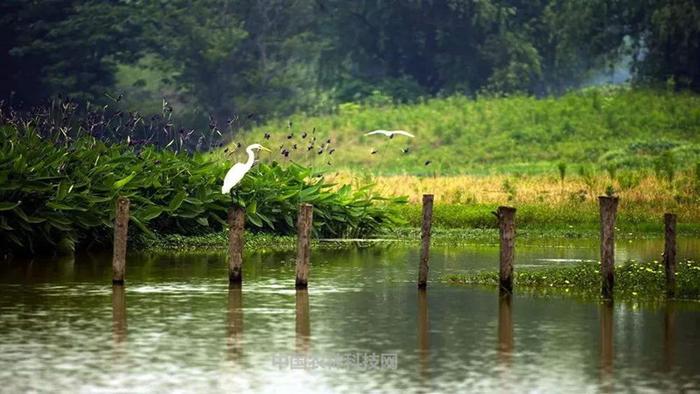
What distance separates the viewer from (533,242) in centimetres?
3875

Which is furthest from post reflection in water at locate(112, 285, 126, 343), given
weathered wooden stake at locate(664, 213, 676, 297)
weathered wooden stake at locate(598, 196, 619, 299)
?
weathered wooden stake at locate(664, 213, 676, 297)

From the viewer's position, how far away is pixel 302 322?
23484 mm

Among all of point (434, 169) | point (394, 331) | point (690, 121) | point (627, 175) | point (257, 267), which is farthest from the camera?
point (690, 121)

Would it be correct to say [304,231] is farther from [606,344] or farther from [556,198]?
[556,198]

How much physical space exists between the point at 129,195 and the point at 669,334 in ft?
49.7

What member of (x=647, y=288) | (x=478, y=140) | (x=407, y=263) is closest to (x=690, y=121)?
(x=478, y=140)

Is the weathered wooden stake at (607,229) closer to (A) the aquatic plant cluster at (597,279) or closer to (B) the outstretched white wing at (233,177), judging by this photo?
(A) the aquatic plant cluster at (597,279)

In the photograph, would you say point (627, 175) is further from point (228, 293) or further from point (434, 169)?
point (228, 293)

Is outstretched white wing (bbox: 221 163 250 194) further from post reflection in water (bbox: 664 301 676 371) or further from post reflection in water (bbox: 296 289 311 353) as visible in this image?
post reflection in water (bbox: 664 301 676 371)

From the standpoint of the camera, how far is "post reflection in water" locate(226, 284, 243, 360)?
20.8m

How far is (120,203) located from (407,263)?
25.2 ft

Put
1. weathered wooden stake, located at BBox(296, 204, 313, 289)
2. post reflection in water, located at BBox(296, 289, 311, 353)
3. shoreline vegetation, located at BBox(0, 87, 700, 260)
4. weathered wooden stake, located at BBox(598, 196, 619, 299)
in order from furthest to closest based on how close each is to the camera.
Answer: shoreline vegetation, located at BBox(0, 87, 700, 260), weathered wooden stake, located at BBox(296, 204, 313, 289), weathered wooden stake, located at BBox(598, 196, 619, 299), post reflection in water, located at BBox(296, 289, 311, 353)

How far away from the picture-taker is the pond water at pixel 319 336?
61.3 feet

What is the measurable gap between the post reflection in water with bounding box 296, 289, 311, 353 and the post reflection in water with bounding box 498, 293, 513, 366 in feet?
7.95
